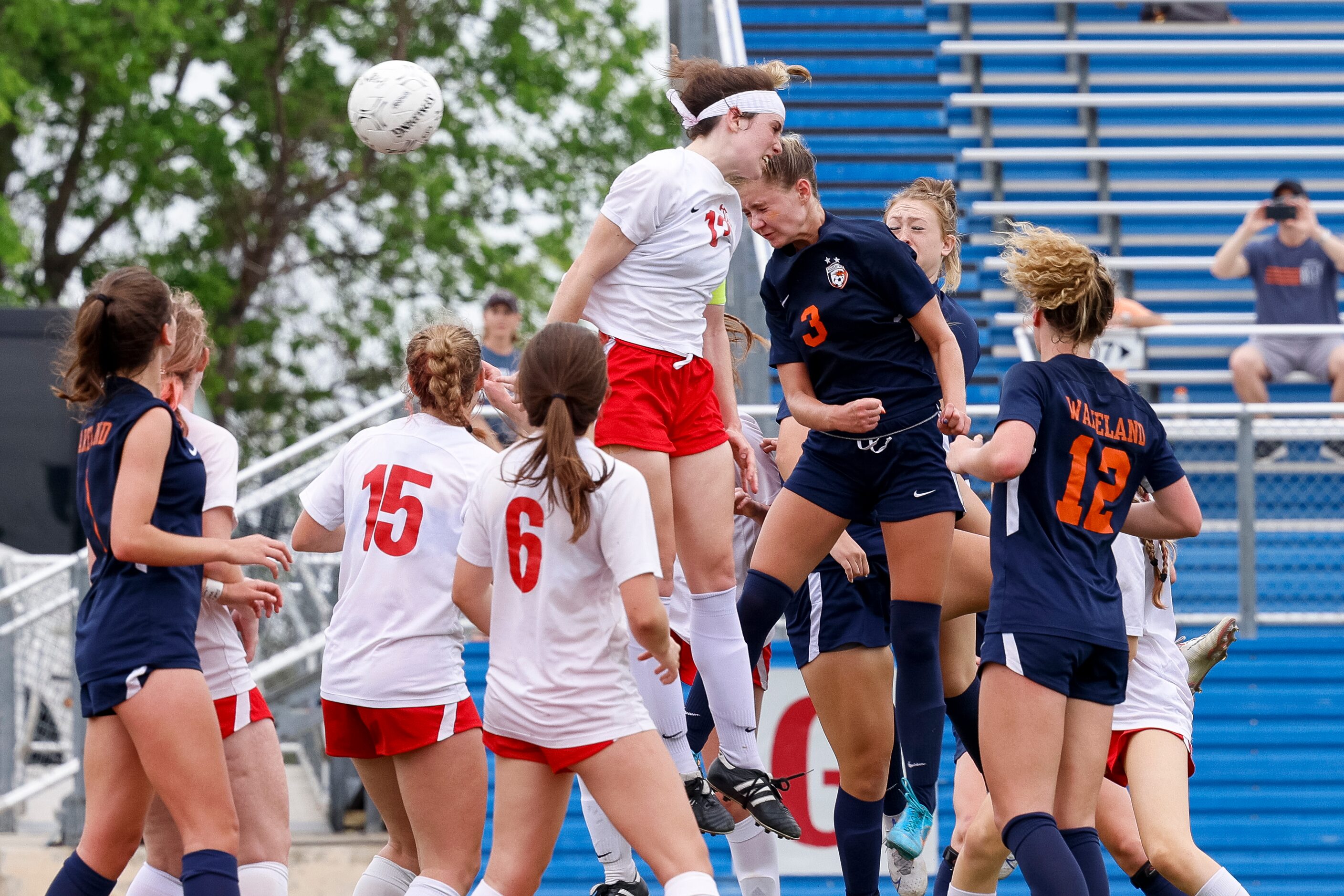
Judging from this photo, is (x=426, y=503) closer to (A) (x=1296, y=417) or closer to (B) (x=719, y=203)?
(B) (x=719, y=203)

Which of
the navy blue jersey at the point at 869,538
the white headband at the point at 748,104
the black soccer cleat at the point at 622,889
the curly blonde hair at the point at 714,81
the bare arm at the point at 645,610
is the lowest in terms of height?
the black soccer cleat at the point at 622,889

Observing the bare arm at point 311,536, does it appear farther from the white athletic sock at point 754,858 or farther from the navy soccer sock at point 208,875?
the white athletic sock at point 754,858

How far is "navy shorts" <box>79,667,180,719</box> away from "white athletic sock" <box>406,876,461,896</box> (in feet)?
3.19

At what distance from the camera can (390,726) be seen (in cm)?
403

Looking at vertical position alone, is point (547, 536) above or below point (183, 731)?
above

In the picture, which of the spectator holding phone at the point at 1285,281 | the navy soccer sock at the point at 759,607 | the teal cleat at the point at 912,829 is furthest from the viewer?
the spectator holding phone at the point at 1285,281

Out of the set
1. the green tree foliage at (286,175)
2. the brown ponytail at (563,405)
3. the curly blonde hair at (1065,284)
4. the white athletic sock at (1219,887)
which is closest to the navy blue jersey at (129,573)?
the brown ponytail at (563,405)

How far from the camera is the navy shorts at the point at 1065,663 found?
3.88 meters

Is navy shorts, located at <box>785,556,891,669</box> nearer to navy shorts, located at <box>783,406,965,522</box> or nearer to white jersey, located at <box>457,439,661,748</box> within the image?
navy shorts, located at <box>783,406,965,522</box>

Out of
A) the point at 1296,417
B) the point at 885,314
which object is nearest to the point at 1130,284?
the point at 1296,417

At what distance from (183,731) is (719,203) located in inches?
86.4

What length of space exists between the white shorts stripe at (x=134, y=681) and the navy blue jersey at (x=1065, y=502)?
2218 mm

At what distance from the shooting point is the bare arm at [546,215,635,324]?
429 cm

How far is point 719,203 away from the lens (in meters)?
4.49
